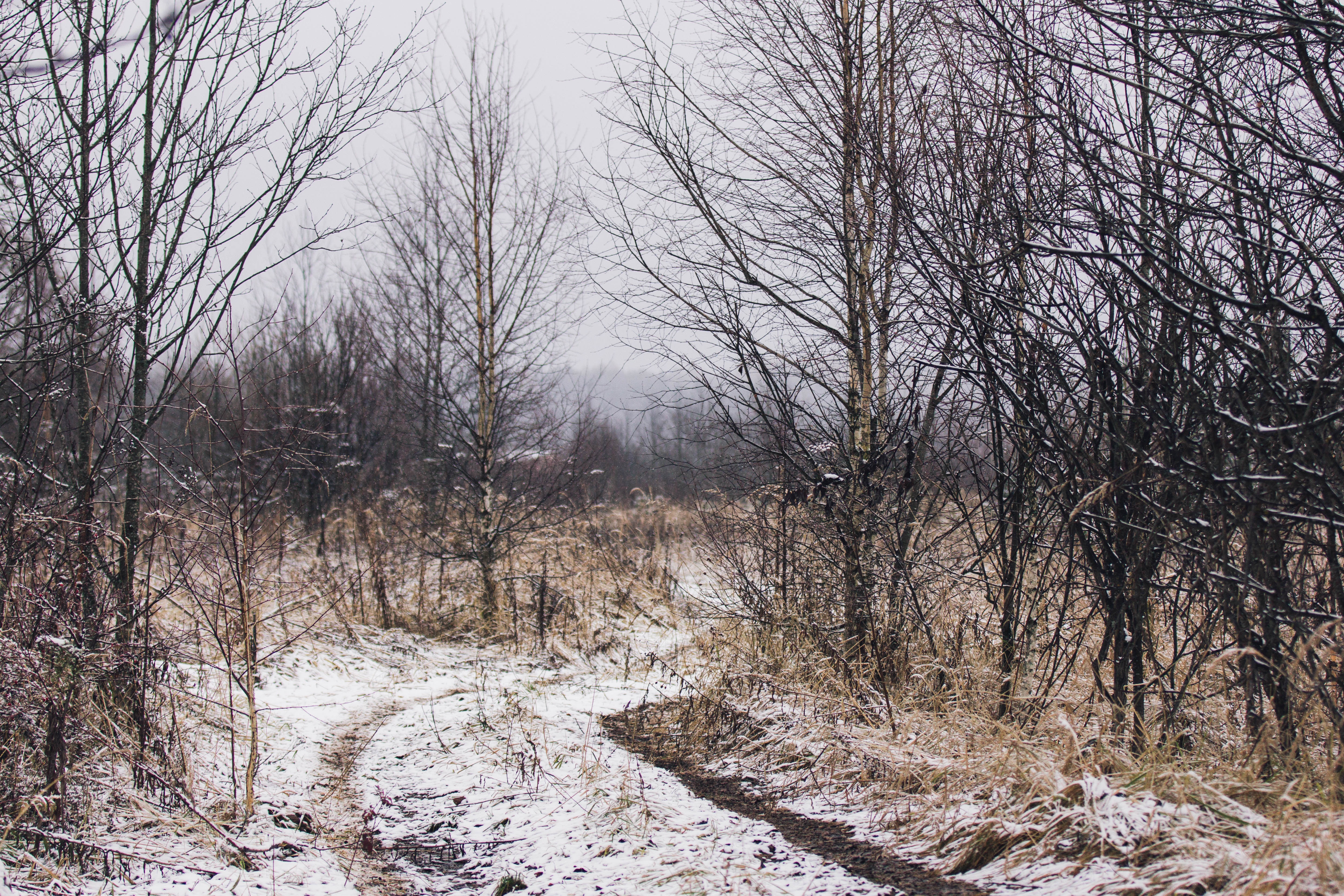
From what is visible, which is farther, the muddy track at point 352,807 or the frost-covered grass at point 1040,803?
the muddy track at point 352,807

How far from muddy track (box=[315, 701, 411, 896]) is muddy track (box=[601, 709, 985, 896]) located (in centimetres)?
148

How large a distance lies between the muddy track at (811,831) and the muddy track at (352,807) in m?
1.48

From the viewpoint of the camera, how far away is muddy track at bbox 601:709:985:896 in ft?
8.84

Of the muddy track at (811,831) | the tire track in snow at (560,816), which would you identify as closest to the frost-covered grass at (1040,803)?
the muddy track at (811,831)

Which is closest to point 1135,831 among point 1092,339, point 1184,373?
point 1184,373

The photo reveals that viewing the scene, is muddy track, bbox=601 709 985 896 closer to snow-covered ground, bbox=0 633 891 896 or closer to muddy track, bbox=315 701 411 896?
snow-covered ground, bbox=0 633 891 896

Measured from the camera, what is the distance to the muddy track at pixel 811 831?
106 inches

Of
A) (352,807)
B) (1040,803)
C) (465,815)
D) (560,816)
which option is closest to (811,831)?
(1040,803)

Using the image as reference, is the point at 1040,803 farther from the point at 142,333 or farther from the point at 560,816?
the point at 142,333

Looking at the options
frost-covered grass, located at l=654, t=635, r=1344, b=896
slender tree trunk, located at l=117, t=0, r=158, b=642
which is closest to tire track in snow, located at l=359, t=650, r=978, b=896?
frost-covered grass, located at l=654, t=635, r=1344, b=896

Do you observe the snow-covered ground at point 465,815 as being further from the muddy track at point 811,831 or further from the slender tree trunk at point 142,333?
the slender tree trunk at point 142,333

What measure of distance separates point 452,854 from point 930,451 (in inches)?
144

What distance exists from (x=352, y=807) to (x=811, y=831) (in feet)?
7.51

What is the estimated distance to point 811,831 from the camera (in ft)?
11.0
